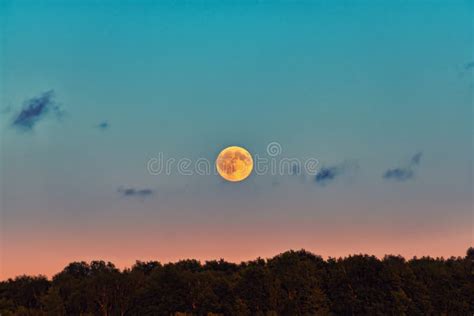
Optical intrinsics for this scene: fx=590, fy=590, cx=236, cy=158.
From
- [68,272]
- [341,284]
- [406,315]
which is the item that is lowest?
[406,315]

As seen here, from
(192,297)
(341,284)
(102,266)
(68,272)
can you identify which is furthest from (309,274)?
(68,272)

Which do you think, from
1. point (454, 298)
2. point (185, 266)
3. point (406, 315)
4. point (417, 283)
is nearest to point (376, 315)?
point (406, 315)

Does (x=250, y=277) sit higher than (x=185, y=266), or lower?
lower

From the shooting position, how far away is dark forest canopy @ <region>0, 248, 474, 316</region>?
140 metres

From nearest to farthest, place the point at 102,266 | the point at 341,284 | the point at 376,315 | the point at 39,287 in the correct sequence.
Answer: the point at 376,315 < the point at 341,284 < the point at 39,287 < the point at 102,266

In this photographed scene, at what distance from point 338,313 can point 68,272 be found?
92845mm

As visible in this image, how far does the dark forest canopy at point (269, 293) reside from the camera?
140 meters

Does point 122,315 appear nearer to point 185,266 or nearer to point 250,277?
point 250,277

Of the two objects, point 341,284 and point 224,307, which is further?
point 341,284

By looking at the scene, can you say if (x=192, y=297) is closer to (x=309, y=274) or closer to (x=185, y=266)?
(x=309, y=274)

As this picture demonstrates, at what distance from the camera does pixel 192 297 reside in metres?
141

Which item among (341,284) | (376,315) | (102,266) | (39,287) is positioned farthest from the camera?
(102,266)

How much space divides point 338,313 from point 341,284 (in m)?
7.88

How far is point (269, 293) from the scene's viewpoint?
143m
